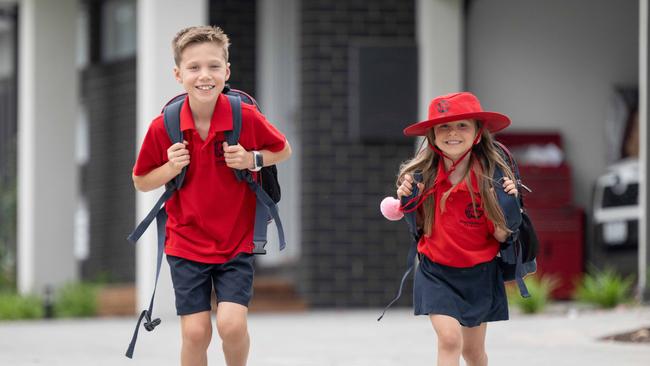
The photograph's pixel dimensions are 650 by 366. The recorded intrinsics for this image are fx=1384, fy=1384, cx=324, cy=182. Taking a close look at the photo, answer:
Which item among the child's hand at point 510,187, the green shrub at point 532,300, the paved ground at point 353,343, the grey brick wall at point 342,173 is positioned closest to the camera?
the child's hand at point 510,187

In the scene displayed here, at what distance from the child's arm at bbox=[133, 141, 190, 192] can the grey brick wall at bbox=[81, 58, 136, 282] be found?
11775 millimetres

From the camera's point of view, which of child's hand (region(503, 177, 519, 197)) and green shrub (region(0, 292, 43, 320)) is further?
green shrub (region(0, 292, 43, 320))

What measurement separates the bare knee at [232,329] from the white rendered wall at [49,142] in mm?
11651

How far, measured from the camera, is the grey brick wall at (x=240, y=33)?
52.9ft

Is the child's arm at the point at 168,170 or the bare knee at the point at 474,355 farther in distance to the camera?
the bare knee at the point at 474,355

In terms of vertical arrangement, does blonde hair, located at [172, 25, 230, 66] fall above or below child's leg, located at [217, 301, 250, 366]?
above

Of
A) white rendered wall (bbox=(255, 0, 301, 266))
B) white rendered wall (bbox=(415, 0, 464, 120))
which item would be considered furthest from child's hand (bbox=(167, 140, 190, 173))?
white rendered wall (bbox=(255, 0, 301, 266))

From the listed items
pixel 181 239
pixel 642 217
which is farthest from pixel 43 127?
pixel 181 239

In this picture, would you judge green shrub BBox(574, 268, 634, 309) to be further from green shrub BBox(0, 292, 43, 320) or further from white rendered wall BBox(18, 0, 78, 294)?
white rendered wall BBox(18, 0, 78, 294)

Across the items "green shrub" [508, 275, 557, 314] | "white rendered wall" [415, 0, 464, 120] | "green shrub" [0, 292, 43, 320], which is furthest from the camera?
"green shrub" [0, 292, 43, 320]

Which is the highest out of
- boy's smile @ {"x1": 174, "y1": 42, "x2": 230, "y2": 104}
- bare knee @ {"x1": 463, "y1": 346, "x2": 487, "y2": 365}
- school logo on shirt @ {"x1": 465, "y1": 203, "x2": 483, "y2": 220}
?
boy's smile @ {"x1": 174, "y1": 42, "x2": 230, "y2": 104}

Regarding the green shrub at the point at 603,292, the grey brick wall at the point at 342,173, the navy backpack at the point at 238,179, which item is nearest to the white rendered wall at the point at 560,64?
the grey brick wall at the point at 342,173

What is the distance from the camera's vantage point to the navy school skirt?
Answer: 5914 millimetres

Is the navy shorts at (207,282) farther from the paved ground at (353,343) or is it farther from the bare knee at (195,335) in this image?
the paved ground at (353,343)
